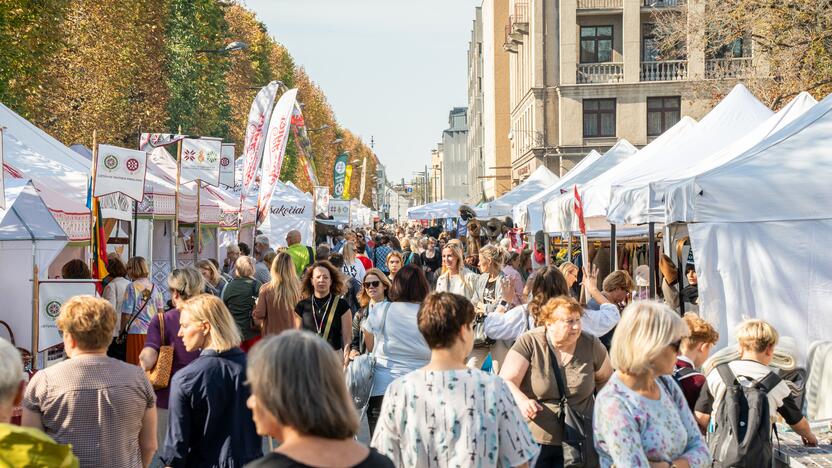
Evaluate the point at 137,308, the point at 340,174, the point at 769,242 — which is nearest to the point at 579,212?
the point at 769,242

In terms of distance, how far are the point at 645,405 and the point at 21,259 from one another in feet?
25.5

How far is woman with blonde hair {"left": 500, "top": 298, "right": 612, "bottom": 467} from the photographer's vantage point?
554 cm

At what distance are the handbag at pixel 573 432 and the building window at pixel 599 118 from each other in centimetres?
4173

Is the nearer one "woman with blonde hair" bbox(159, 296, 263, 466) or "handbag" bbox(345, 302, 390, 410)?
"woman with blonde hair" bbox(159, 296, 263, 466)

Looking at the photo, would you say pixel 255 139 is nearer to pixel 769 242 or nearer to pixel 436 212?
pixel 769 242

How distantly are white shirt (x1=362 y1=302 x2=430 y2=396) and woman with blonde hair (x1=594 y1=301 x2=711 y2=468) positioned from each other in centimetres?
267

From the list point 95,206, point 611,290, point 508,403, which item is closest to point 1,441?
point 508,403

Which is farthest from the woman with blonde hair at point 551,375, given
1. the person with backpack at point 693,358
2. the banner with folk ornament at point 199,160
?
the banner with folk ornament at point 199,160

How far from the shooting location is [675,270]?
12602 mm

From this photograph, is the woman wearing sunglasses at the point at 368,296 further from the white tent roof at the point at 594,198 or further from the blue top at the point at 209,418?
the white tent roof at the point at 594,198

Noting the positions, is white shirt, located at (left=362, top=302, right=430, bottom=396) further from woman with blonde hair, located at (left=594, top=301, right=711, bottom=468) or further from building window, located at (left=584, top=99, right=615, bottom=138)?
building window, located at (left=584, top=99, right=615, bottom=138)

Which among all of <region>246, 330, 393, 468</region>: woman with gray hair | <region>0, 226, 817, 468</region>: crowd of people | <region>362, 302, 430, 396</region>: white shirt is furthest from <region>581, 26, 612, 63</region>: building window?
<region>246, 330, 393, 468</region>: woman with gray hair

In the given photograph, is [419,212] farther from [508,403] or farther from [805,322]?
[508,403]

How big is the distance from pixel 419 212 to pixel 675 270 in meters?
26.3
